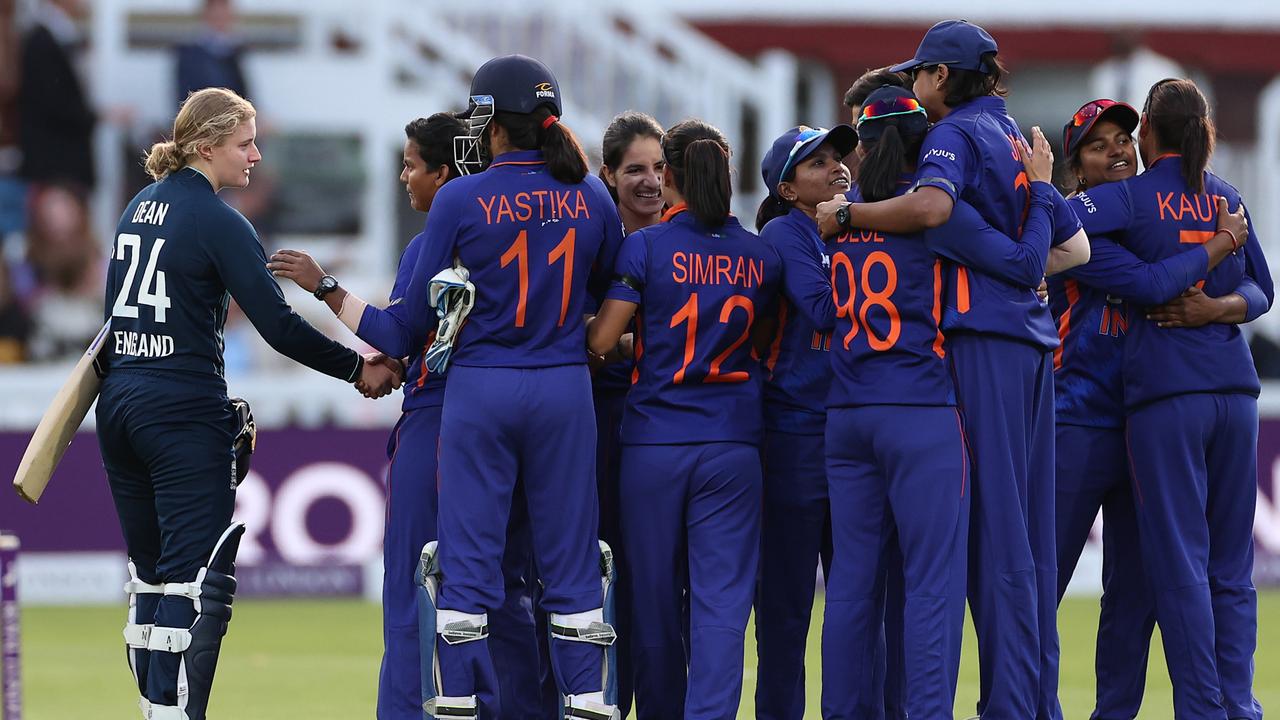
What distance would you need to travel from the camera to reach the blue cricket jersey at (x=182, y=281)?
21.6ft

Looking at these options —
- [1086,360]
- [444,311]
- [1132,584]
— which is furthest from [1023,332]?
[444,311]

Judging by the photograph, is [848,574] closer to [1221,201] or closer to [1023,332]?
[1023,332]

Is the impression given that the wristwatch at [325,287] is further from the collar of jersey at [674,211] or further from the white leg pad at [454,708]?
the white leg pad at [454,708]

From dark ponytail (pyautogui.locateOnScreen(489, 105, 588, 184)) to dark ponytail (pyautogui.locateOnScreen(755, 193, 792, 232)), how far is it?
87 centimetres

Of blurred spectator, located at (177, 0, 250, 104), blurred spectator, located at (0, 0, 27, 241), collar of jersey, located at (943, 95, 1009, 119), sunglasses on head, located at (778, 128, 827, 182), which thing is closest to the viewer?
collar of jersey, located at (943, 95, 1009, 119)

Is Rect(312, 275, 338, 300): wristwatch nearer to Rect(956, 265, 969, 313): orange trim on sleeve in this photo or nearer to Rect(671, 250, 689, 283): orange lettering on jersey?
Rect(671, 250, 689, 283): orange lettering on jersey

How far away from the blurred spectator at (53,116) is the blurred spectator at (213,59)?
124 centimetres

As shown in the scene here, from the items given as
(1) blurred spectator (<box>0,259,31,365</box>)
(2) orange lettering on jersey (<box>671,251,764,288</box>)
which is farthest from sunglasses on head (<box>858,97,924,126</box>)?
(1) blurred spectator (<box>0,259,31,365</box>)

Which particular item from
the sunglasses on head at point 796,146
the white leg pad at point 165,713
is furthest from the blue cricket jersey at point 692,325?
the white leg pad at point 165,713

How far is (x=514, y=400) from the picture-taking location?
649 centimetres

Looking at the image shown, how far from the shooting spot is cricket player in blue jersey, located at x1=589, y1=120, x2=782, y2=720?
6672mm

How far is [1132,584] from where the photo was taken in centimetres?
741

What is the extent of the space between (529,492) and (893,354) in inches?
54.6

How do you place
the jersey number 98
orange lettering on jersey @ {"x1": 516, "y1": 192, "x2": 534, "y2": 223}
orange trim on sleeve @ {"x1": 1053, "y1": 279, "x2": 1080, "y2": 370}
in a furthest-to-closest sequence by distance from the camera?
orange trim on sleeve @ {"x1": 1053, "y1": 279, "x2": 1080, "y2": 370} < orange lettering on jersey @ {"x1": 516, "y1": 192, "x2": 534, "y2": 223} < the jersey number 98
